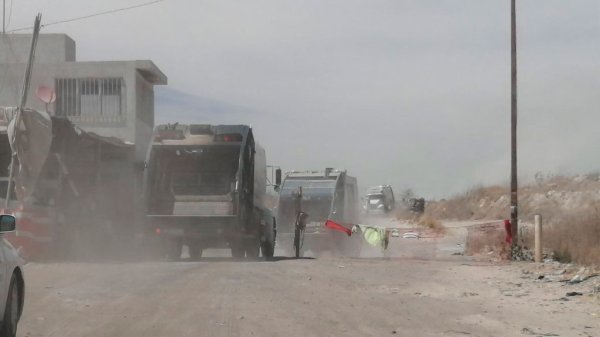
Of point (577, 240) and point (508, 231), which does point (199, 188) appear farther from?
point (577, 240)

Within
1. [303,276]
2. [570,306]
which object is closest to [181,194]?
[303,276]

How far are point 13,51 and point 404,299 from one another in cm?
3314

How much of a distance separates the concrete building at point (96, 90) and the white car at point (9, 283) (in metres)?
25.5

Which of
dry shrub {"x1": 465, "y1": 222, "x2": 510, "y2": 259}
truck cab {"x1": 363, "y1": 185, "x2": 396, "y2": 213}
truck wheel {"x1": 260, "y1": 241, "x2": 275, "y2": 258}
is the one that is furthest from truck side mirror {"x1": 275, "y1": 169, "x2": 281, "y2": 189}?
truck cab {"x1": 363, "y1": 185, "x2": 396, "y2": 213}

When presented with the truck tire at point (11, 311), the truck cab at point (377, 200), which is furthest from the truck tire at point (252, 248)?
the truck cab at point (377, 200)

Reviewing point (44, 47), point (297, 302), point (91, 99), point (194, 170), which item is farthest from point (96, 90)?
point (297, 302)

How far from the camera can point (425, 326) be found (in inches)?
376

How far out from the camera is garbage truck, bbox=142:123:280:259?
20.4 metres

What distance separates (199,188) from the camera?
68.4 feet

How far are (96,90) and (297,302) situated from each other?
27555 millimetres

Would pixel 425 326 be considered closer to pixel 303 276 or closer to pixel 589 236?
pixel 303 276

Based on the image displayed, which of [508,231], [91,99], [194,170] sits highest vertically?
[91,99]

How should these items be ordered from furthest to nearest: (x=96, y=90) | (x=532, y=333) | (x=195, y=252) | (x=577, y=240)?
(x=96, y=90)
(x=195, y=252)
(x=577, y=240)
(x=532, y=333)

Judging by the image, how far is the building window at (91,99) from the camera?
35.7m
